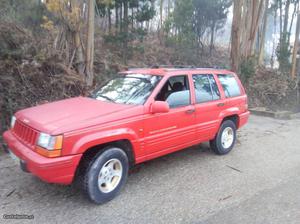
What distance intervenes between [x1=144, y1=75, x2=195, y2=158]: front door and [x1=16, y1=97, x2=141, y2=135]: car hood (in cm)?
44

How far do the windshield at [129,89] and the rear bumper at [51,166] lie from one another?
52.1 inches

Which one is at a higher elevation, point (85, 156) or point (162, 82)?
point (162, 82)

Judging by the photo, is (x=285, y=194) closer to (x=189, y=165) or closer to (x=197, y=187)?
(x=197, y=187)

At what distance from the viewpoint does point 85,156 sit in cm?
380

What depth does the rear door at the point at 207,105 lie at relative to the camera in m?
5.18

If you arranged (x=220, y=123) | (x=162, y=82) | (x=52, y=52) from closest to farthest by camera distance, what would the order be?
1. (x=162, y=82)
2. (x=220, y=123)
3. (x=52, y=52)

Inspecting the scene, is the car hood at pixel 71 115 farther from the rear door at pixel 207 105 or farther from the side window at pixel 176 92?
the rear door at pixel 207 105

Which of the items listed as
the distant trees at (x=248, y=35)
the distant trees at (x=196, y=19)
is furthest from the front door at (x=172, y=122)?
the distant trees at (x=196, y=19)

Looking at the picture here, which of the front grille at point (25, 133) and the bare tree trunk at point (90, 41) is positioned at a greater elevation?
the bare tree trunk at point (90, 41)

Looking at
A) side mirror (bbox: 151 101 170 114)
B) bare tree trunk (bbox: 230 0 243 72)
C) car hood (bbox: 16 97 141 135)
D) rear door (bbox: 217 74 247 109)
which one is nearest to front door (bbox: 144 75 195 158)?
side mirror (bbox: 151 101 170 114)

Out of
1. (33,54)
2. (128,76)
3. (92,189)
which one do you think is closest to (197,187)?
(92,189)

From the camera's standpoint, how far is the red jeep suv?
3.46 m

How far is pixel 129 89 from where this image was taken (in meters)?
4.71

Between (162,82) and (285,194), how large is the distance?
8.12 ft
